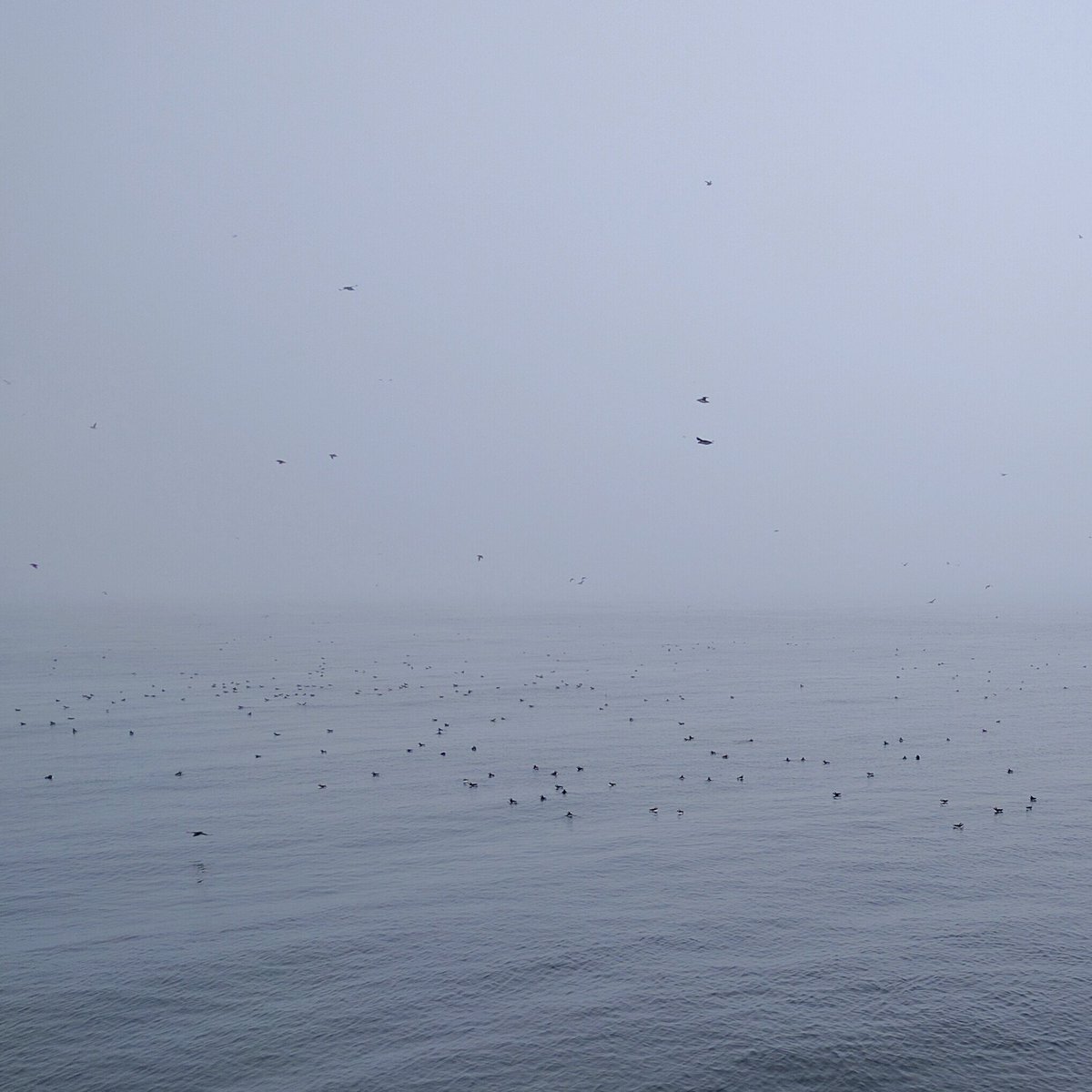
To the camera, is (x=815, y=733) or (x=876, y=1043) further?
(x=815, y=733)

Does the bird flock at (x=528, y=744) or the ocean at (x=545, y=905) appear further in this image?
the bird flock at (x=528, y=744)

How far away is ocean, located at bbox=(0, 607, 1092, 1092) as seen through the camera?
4291 centimetres

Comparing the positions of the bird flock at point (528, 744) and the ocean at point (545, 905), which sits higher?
the bird flock at point (528, 744)

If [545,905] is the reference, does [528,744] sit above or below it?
above

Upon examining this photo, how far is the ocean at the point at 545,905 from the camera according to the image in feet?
141

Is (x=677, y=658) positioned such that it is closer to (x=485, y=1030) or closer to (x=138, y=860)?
(x=138, y=860)

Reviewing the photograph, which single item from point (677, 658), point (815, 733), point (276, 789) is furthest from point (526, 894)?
point (677, 658)

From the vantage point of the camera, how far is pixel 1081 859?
66.4 m

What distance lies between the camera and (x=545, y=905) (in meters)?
59.1

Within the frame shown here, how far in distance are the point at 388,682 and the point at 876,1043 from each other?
388 ft

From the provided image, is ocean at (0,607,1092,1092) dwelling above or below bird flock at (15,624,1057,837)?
below

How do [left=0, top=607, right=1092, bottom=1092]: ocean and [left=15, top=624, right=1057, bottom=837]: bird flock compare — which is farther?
[left=15, top=624, right=1057, bottom=837]: bird flock

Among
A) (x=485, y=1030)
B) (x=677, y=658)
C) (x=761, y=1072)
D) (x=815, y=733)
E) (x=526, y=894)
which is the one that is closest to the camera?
(x=761, y=1072)

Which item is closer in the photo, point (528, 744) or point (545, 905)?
point (545, 905)
